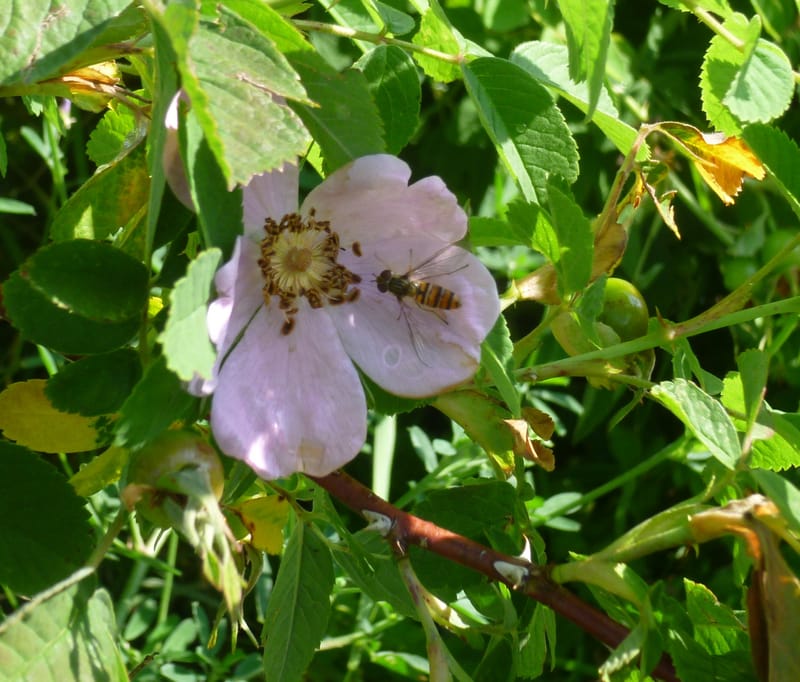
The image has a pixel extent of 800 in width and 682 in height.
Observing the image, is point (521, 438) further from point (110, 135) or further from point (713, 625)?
point (110, 135)

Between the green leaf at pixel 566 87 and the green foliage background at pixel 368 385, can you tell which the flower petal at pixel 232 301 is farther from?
the green leaf at pixel 566 87

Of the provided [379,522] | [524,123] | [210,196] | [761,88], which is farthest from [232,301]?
[761,88]

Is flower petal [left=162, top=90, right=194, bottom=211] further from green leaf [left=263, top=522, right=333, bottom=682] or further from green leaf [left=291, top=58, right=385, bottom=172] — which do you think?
green leaf [left=263, top=522, right=333, bottom=682]

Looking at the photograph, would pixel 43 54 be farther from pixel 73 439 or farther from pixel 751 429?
pixel 751 429

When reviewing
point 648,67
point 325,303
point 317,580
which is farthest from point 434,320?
point 648,67

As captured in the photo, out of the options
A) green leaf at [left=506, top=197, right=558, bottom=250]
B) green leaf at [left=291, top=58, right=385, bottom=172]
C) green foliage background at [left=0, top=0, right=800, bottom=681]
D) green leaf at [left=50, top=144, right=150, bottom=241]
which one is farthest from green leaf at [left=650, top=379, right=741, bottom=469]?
green leaf at [left=50, top=144, right=150, bottom=241]

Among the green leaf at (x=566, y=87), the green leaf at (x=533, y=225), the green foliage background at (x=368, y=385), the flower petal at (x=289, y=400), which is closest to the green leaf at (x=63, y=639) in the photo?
the green foliage background at (x=368, y=385)
